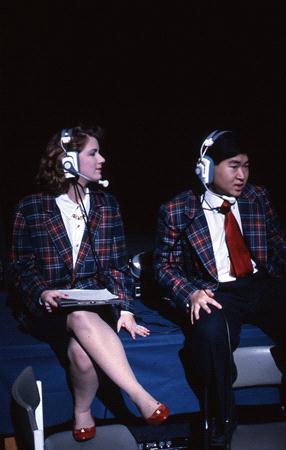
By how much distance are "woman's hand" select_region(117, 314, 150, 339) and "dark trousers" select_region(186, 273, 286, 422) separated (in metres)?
0.22

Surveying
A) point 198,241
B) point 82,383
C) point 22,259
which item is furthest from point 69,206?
point 82,383

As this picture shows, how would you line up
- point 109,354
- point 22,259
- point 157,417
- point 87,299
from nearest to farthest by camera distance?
point 157,417
point 109,354
point 87,299
point 22,259

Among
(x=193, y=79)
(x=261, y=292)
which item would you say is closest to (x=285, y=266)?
(x=261, y=292)

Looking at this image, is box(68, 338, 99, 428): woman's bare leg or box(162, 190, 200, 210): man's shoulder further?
box(162, 190, 200, 210): man's shoulder

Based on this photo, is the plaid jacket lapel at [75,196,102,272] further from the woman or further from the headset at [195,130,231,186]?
the headset at [195,130,231,186]

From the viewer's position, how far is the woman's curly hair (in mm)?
2471

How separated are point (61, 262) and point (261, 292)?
39.2 inches

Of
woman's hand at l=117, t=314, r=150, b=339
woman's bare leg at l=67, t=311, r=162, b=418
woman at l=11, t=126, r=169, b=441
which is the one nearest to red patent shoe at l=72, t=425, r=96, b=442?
woman's bare leg at l=67, t=311, r=162, b=418

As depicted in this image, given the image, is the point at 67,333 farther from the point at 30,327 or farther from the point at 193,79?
the point at 193,79

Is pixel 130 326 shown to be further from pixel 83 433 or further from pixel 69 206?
pixel 69 206

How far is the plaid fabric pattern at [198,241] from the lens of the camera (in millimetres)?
2393

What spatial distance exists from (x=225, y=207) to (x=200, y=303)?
1.74 ft

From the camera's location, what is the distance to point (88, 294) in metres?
2.19

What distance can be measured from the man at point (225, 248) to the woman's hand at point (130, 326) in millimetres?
218
